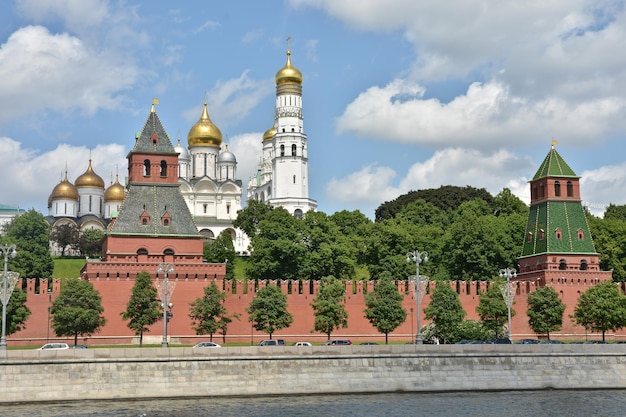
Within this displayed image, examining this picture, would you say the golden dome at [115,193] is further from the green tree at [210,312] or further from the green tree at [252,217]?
the green tree at [210,312]

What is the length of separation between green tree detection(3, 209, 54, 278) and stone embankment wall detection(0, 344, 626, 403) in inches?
1802

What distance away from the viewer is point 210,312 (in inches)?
2827

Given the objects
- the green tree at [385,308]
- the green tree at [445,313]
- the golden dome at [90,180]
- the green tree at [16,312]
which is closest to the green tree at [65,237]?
the golden dome at [90,180]

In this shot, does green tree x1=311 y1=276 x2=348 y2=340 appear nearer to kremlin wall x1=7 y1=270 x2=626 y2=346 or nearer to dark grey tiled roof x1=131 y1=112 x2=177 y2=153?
kremlin wall x1=7 y1=270 x2=626 y2=346

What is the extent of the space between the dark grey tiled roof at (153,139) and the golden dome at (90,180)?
69735 millimetres

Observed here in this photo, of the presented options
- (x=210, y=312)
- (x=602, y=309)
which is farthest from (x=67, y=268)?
(x=602, y=309)

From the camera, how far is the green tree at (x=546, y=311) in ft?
247

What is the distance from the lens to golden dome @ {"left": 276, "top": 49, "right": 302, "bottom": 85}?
132 m

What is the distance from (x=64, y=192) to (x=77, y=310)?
7900 centimetres

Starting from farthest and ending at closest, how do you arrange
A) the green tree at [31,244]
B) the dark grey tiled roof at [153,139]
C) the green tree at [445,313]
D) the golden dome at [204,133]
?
the golden dome at [204,133], the green tree at [31,244], the dark grey tiled roof at [153,139], the green tree at [445,313]

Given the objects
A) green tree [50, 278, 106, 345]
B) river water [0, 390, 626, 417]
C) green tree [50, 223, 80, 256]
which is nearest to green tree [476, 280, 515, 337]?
river water [0, 390, 626, 417]

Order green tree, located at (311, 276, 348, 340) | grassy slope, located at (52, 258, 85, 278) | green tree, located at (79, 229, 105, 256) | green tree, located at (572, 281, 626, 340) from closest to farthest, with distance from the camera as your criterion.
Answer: green tree, located at (311, 276, 348, 340) → green tree, located at (572, 281, 626, 340) → grassy slope, located at (52, 258, 85, 278) → green tree, located at (79, 229, 105, 256)

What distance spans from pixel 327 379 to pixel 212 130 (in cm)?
8860

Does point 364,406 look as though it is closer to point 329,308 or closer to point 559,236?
point 329,308
